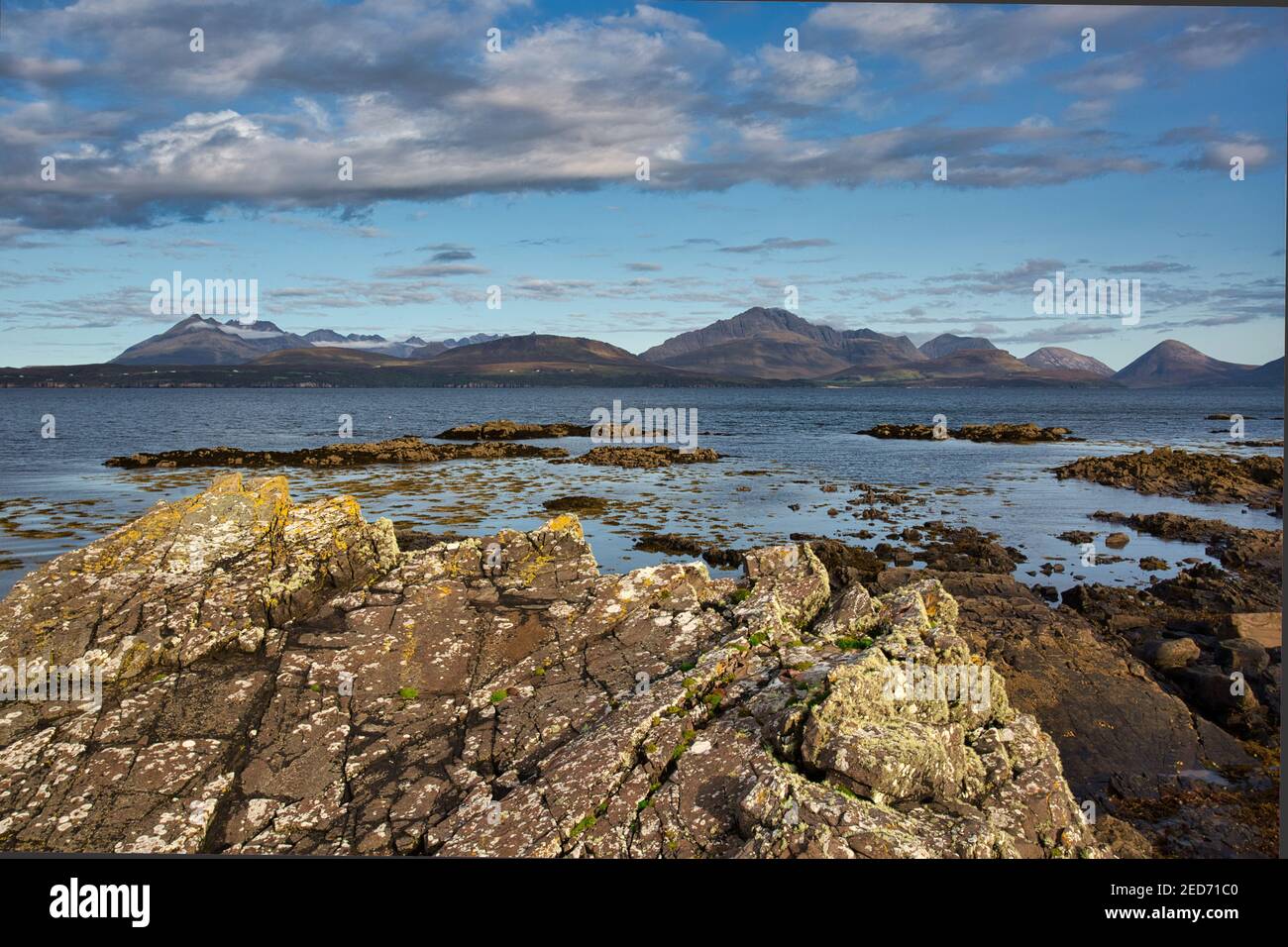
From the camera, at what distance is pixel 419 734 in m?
9.43

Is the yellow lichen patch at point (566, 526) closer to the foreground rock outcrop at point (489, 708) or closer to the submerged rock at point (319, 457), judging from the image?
the foreground rock outcrop at point (489, 708)

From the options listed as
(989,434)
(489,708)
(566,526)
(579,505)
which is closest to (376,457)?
(579,505)

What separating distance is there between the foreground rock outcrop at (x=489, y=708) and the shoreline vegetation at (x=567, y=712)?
36 millimetres

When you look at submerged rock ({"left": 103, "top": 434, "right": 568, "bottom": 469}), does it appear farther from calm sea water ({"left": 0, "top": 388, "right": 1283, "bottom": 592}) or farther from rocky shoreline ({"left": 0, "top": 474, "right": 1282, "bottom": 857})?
rocky shoreline ({"left": 0, "top": 474, "right": 1282, "bottom": 857})

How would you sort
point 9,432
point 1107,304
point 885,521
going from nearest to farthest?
1. point 1107,304
2. point 885,521
3. point 9,432

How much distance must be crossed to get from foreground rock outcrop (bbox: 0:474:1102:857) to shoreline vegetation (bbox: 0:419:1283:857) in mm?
36

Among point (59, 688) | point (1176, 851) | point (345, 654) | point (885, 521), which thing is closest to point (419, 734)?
point (345, 654)

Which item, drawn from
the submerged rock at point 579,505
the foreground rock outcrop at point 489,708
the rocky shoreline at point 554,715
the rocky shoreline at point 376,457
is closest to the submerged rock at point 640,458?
the rocky shoreline at point 376,457

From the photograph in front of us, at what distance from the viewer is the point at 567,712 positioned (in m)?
9.54

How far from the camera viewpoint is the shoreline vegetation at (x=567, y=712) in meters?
7.67
